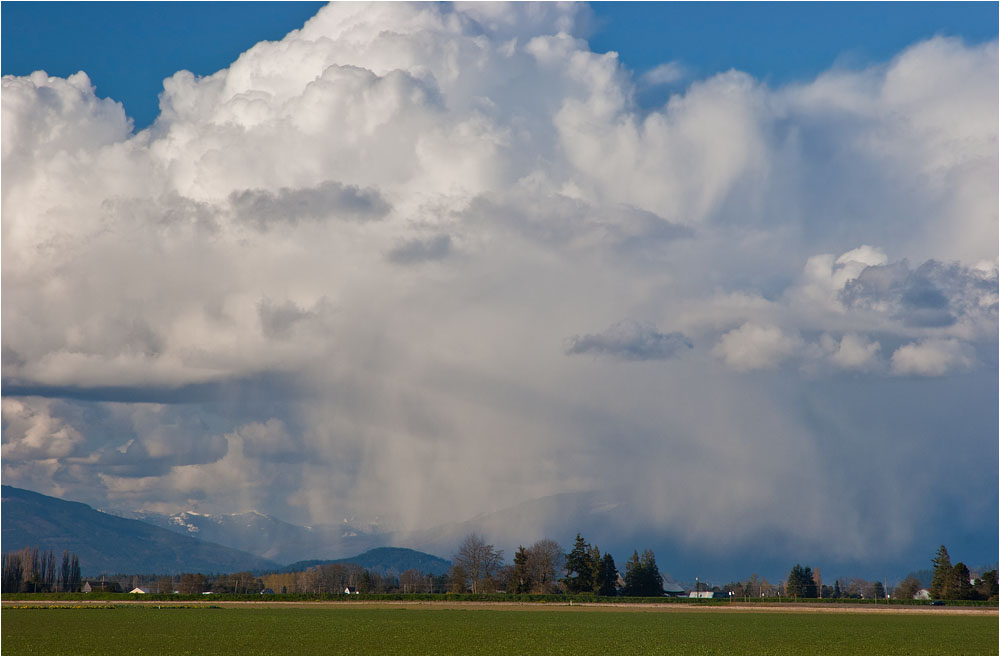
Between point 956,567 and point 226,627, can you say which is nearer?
point 226,627

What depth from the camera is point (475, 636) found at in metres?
77.4

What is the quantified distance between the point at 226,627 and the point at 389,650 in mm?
29493

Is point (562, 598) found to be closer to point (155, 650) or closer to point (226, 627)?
point (226, 627)

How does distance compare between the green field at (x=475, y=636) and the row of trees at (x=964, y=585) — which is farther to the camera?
the row of trees at (x=964, y=585)

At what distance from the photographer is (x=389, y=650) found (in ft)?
207

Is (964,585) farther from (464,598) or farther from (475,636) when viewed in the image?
(475,636)

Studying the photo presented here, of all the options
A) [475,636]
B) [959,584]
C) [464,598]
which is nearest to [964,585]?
[959,584]

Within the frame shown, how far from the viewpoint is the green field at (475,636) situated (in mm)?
64375

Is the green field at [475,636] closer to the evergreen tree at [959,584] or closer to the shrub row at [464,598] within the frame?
the shrub row at [464,598]

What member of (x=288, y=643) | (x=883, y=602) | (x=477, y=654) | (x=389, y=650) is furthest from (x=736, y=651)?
(x=883, y=602)

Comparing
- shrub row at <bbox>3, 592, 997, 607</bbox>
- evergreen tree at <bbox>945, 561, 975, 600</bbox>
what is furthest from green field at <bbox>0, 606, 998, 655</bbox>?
evergreen tree at <bbox>945, 561, 975, 600</bbox>

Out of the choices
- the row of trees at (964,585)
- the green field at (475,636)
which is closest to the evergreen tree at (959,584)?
the row of trees at (964,585)

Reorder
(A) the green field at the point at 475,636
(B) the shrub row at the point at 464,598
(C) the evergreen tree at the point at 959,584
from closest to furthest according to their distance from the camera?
(A) the green field at the point at 475,636, (B) the shrub row at the point at 464,598, (C) the evergreen tree at the point at 959,584

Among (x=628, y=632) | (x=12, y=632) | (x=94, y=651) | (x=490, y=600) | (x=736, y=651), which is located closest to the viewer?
(x=94, y=651)
